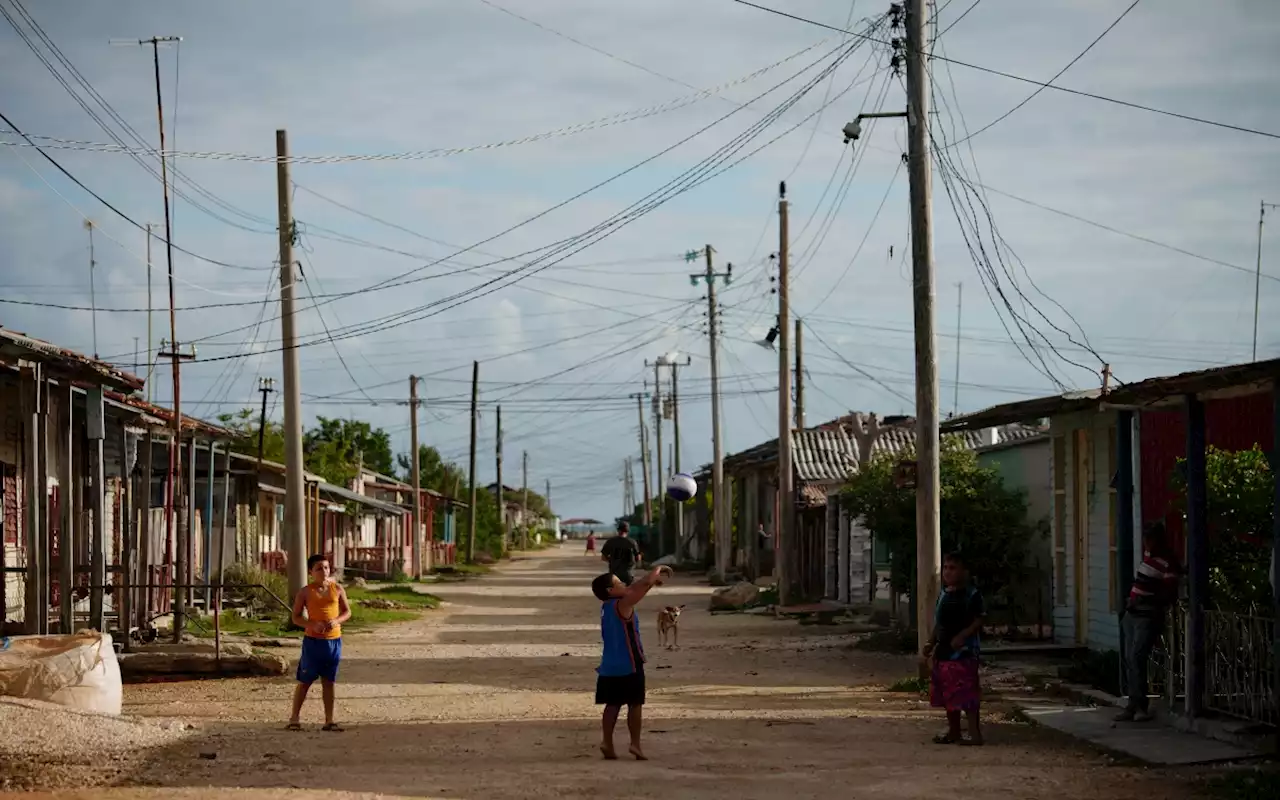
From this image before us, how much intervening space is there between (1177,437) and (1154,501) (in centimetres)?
89

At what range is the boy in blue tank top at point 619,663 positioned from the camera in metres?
11.5

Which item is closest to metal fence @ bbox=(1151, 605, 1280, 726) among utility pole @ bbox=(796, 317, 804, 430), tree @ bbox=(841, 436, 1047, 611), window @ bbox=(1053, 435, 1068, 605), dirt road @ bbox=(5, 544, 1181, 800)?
dirt road @ bbox=(5, 544, 1181, 800)

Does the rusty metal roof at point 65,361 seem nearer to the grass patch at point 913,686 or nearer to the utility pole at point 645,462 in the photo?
the grass patch at point 913,686

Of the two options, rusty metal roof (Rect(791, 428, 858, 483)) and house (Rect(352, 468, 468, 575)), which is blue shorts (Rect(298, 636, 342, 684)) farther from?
house (Rect(352, 468, 468, 575))

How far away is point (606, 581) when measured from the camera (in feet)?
38.1

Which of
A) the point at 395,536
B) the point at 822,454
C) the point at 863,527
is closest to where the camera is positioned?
the point at 863,527

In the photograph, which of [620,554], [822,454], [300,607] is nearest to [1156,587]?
[300,607]

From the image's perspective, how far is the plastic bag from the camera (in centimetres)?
1262

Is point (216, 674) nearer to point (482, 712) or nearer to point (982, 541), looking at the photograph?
point (482, 712)

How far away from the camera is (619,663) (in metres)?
11.5

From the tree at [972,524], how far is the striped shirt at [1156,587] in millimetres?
7870

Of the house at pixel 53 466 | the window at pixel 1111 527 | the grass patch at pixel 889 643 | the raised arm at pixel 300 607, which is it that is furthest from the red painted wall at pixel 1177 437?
the house at pixel 53 466

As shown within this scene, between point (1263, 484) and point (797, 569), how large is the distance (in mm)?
20557

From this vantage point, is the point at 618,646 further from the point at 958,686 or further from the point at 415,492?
the point at 415,492
